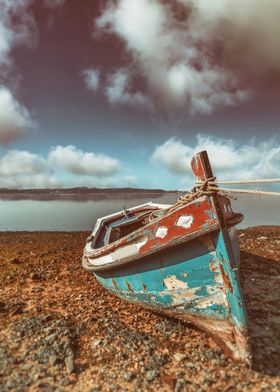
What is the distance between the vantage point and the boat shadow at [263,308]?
15.5 feet

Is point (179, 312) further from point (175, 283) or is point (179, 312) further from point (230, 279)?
point (230, 279)

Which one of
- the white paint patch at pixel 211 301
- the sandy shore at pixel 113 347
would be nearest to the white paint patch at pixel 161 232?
the white paint patch at pixel 211 301

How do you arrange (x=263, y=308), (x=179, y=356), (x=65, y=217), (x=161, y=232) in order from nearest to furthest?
1. (x=179, y=356)
2. (x=161, y=232)
3. (x=263, y=308)
4. (x=65, y=217)

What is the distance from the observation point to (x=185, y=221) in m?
5.17

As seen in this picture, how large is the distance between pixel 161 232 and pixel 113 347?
249 centimetres

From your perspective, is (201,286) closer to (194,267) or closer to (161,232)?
(194,267)

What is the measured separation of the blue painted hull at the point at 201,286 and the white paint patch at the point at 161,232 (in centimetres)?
33

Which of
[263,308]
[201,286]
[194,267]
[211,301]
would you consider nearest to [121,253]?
[194,267]

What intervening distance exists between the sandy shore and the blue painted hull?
44 centimetres

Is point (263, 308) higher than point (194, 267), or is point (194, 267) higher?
point (194, 267)

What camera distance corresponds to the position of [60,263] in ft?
38.4

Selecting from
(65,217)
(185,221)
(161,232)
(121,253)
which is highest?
(185,221)

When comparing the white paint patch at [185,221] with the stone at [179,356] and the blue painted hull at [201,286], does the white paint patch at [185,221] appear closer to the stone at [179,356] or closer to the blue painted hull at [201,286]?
the blue painted hull at [201,286]

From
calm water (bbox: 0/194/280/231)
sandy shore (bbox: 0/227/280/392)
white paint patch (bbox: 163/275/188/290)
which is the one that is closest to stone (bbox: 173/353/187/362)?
sandy shore (bbox: 0/227/280/392)
